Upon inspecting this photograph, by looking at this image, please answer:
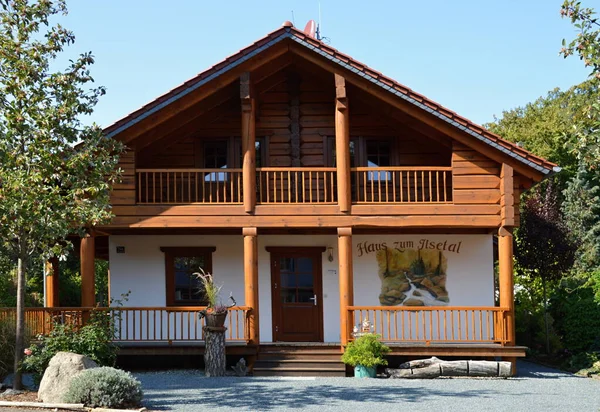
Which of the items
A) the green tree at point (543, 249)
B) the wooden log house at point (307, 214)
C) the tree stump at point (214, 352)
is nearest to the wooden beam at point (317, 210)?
the wooden log house at point (307, 214)

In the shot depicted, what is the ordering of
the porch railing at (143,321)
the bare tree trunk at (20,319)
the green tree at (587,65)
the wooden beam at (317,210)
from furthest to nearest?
the wooden beam at (317,210) → the porch railing at (143,321) → the bare tree trunk at (20,319) → the green tree at (587,65)

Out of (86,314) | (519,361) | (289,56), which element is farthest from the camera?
(519,361)

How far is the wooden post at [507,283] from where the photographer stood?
54.3 feet

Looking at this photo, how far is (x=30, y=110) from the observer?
12.7m

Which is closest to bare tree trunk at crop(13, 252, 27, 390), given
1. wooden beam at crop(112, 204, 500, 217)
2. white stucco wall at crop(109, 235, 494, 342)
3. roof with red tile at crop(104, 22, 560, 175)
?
wooden beam at crop(112, 204, 500, 217)

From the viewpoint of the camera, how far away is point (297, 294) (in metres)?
18.7

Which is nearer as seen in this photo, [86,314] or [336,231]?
[86,314]

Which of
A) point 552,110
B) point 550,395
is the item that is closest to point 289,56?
point 550,395

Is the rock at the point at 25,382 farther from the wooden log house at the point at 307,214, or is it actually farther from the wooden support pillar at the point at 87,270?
the wooden support pillar at the point at 87,270

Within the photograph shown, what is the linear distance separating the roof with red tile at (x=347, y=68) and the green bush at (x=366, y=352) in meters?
4.73

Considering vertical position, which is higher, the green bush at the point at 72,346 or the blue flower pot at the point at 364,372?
the green bush at the point at 72,346

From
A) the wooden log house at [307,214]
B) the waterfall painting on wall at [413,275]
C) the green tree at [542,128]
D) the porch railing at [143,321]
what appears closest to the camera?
the porch railing at [143,321]

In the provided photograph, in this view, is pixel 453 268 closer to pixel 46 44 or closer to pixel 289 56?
pixel 289 56

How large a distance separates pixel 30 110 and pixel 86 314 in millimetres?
5324
